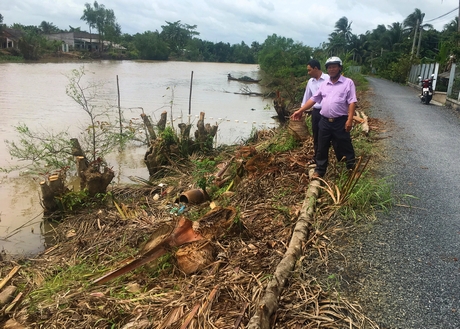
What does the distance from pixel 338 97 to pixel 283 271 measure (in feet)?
7.74

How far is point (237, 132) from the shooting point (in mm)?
12820

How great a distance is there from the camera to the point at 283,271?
295 centimetres

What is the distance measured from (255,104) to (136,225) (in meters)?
17.5

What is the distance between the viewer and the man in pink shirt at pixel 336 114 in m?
4.41

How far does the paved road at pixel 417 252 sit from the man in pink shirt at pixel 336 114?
95cm

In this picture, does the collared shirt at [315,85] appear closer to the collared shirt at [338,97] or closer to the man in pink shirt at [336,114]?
the man in pink shirt at [336,114]

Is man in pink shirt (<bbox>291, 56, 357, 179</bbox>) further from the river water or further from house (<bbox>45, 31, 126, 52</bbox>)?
house (<bbox>45, 31, 126, 52</bbox>)

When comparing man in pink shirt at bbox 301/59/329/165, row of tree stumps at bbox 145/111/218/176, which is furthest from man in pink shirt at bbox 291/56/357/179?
row of tree stumps at bbox 145/111/218/176

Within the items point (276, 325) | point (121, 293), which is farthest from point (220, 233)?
point (276, 325)

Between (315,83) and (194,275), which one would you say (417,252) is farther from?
(315,83)

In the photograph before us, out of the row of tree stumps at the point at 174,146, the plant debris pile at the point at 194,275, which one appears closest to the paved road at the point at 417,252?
the plant debris pile at the point at 194,275

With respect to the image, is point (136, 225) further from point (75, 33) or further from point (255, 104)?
point (75, 33)

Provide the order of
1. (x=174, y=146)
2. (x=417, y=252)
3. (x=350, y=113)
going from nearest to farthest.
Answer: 1. (x=417, y=252)
2. (x=350, y=113)
3. (x=174, y=146)

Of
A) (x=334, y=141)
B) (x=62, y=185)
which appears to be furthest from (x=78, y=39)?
(x=334, y=141)
